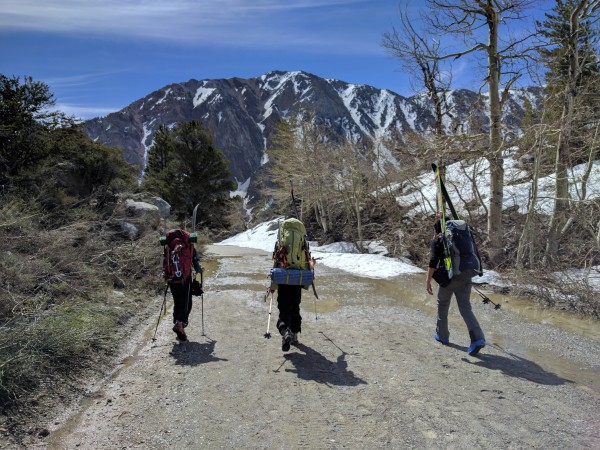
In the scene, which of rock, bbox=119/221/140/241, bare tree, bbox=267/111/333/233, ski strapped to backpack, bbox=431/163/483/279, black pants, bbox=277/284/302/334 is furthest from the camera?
bare tree, bbox=267/111/333/233

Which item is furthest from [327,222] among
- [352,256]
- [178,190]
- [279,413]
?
[279,413]

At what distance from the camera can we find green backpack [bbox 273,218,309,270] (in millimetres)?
5801

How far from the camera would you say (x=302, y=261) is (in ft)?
19.2

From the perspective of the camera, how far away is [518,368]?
16.9 ft

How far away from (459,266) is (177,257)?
13.3ft

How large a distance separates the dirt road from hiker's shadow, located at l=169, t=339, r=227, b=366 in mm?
27

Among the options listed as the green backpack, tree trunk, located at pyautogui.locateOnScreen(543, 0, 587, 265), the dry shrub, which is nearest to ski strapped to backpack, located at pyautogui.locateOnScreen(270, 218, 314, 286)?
the green backpack

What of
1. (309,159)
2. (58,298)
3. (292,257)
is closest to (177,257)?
(292,257)

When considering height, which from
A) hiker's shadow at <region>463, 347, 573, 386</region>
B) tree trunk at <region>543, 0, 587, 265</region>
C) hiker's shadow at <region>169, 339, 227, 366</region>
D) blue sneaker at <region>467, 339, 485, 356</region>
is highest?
tree trunk at <region>543, 0, 587, 265</region>

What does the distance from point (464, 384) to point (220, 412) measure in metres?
2.65

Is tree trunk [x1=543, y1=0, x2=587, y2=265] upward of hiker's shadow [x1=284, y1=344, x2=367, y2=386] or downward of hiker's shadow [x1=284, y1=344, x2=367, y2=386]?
upward

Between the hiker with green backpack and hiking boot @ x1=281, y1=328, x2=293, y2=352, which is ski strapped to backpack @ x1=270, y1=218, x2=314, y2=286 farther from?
hiking boot @ x1=281, y1=328, x2=293, y2=352

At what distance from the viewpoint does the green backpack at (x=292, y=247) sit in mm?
5801

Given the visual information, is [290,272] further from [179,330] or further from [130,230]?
[130,230]
